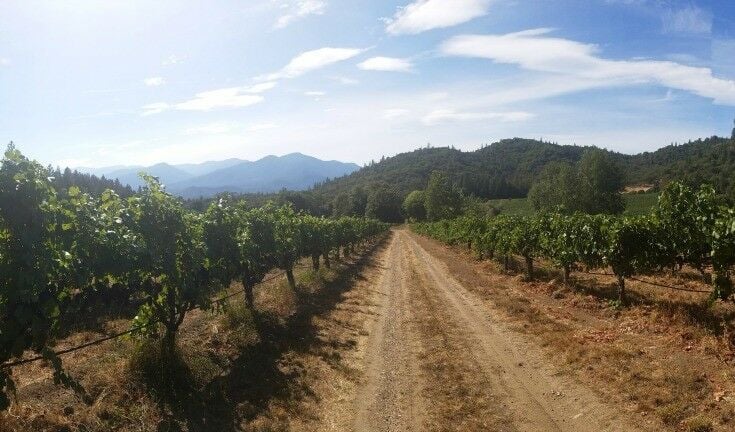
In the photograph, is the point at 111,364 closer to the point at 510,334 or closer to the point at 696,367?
the point at 510,334

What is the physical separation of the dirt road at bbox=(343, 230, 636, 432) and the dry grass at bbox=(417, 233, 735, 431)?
2.33 ft

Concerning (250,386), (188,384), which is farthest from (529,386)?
(188,384)

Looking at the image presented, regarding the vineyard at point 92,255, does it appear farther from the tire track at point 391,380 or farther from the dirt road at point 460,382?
the dirt road at point 460,382

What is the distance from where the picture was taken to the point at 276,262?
23156mm

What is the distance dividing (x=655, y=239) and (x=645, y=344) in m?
5.42

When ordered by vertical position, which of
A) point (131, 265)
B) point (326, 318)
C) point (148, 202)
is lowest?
point (326, 318)

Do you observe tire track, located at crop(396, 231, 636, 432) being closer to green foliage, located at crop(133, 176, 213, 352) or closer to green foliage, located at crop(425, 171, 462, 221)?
green foliage, located at crop(133, 176, 213, 352)

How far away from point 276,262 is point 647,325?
637 inches

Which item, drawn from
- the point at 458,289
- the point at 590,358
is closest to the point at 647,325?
the point at 590,358

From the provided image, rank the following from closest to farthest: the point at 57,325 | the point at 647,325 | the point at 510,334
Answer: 1. the point at 57,325
2. the point at 647,325
3. the point at 510,334

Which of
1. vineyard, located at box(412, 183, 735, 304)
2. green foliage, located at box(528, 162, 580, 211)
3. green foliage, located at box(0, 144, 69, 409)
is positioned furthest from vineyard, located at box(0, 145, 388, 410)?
green foliage, located at box(528, 162, 580, 211)

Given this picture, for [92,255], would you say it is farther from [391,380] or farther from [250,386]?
[391,380]

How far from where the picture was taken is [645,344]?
41.5ft

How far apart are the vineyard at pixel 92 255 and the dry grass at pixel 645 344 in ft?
33.5
